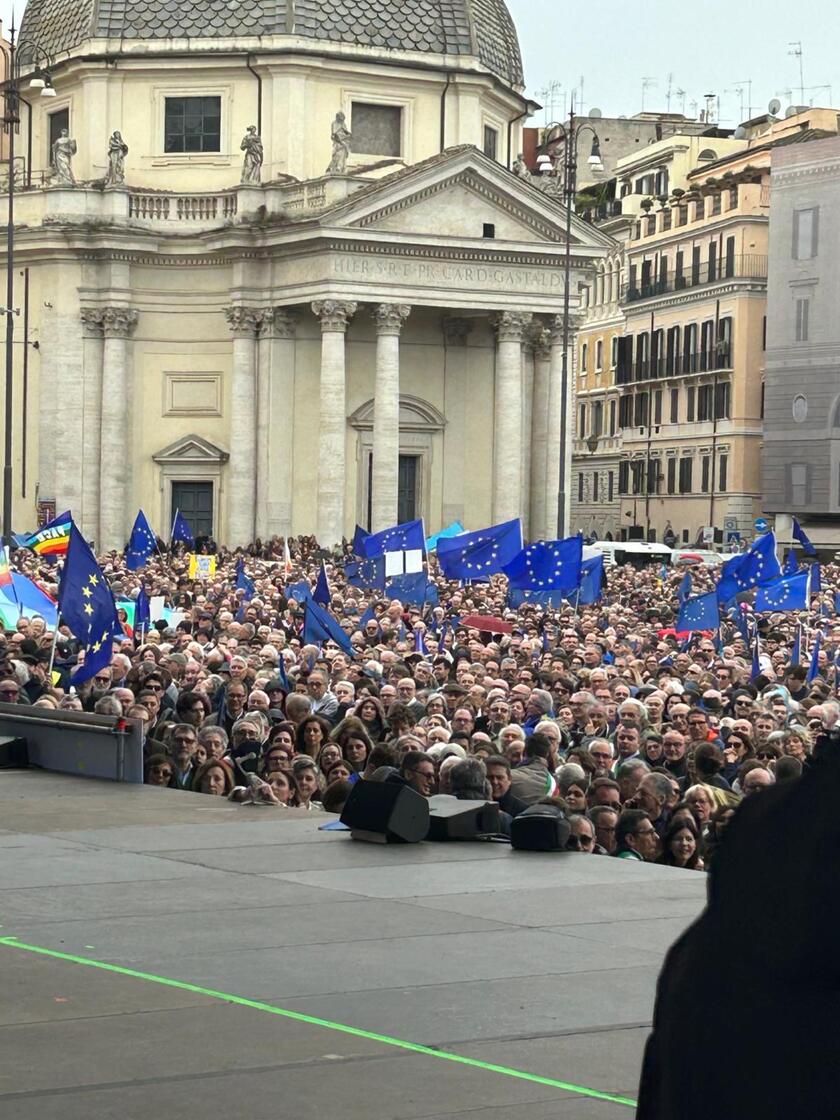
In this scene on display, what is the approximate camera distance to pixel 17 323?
62594mm

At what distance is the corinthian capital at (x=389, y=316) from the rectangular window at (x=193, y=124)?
7.94m

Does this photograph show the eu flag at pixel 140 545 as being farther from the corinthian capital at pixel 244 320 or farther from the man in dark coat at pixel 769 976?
the man in dark coat at pixel 769 976

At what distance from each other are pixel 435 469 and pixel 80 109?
48.4ft

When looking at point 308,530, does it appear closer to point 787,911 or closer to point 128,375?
point 128,375

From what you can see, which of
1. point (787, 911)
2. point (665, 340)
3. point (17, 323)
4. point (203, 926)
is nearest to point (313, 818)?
point (203, 926)

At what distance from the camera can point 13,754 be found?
52.7 feet

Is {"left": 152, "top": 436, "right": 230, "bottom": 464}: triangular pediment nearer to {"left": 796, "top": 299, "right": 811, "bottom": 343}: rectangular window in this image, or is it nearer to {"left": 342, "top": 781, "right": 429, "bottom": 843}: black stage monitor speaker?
{"left": 796, "top": 299, "right": 811, "bottom": 343}: rectangular window

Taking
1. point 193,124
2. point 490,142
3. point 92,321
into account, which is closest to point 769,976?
point 92,321

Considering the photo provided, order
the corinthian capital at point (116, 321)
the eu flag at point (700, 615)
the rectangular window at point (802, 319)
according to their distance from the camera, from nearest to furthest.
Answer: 1. the eu flag at point (700, 615)
2. the corinthian capital at point (116, 321)
3. the rectangular window at point (802, 319)

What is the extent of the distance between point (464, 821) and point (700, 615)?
16.0m

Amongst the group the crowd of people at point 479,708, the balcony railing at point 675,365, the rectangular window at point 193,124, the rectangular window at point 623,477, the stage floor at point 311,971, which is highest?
the rectangular window at point 193,124

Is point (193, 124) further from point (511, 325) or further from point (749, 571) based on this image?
point (749, 571)

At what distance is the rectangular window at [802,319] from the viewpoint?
77.6 metres

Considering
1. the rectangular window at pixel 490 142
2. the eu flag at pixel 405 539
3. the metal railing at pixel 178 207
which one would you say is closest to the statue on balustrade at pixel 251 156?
the metal railing at pixel 178 207
